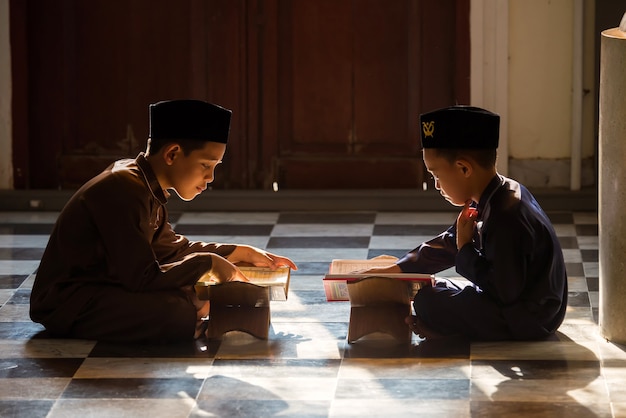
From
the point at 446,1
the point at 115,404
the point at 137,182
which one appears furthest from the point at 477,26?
the point at 115,404

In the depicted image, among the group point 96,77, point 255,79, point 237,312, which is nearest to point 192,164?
point 237,312

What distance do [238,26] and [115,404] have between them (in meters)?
3.71

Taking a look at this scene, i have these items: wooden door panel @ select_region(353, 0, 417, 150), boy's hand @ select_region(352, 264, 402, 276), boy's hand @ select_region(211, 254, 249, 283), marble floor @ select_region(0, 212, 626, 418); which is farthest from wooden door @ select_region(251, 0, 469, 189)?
boy's hand @ select_region(211, 254, 249, 283)

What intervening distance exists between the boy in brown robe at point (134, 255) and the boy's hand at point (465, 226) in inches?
27.3

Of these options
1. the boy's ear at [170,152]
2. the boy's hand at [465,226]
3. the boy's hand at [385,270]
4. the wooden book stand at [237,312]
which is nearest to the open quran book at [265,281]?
the wooden book stand at [237,312]

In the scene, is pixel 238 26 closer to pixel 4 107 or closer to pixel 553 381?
pixel 4 107

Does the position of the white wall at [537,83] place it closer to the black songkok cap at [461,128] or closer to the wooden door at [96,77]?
the wooden door at [96,77]

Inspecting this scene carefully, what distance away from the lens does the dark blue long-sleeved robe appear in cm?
393

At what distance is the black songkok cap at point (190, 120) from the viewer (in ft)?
13.4

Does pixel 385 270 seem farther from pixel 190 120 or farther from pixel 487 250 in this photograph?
pixel 190 120

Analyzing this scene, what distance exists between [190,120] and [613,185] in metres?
1.31

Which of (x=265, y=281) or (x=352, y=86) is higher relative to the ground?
(x=352, y=86)

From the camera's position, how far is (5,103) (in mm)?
7020

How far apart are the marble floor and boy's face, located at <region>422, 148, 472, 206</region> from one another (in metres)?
0.47
